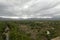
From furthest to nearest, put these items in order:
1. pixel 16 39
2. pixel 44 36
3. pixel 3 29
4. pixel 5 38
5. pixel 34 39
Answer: pixel 44 36 → pixel 3 29 → pixel 34 39 → pixel 5 38 → pixel 16 39

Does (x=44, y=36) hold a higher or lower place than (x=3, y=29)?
lower

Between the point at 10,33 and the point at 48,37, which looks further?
the point at 48,37

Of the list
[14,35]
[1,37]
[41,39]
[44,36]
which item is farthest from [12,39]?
[44,36]

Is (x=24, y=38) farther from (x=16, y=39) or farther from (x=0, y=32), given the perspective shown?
(x=0, y=32)

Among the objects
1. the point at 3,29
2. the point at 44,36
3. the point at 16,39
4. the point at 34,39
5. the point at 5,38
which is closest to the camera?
the point at 16,39

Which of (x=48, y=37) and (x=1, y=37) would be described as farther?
(x=48, y=37)

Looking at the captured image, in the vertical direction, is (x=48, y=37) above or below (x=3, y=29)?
below

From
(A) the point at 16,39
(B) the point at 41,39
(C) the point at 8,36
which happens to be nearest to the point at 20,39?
(A) the point at 16,39

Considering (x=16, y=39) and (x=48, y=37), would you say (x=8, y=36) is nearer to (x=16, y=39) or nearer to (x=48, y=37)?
(x=16, y=39)

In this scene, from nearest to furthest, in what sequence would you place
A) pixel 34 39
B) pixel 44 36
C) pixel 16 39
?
pixel 16 39
pixel 34 39
pixel 44 36
